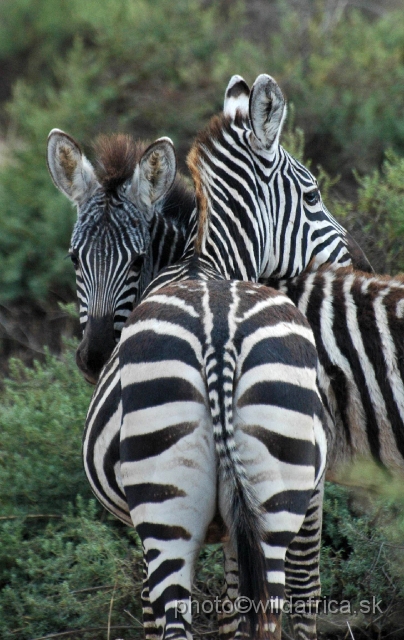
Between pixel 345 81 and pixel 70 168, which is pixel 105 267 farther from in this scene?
pixel 345 81

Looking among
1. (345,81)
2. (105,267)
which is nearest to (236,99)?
(105,267)

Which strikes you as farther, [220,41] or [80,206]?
[220,41]

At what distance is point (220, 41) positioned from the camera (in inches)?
448

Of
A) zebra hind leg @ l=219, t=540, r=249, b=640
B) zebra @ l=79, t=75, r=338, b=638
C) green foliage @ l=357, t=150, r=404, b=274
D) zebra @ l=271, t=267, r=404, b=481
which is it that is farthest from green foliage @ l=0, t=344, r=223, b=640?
green foliage @ l=357, t=150, r=404, b=274

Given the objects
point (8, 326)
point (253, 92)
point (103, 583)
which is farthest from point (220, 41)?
point (103, 583)

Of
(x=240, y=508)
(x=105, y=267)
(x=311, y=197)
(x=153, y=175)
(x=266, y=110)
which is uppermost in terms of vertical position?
(x=266, y=110)

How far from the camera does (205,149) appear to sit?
453 centimetres

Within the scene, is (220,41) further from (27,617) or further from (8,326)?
(27,617)

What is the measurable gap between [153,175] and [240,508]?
2.19 m

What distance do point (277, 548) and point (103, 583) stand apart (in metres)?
2.30

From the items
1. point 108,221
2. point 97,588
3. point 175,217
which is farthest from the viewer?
point 97,588

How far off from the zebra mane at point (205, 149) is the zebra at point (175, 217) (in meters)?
0.01

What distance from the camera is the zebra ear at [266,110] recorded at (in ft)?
14.4

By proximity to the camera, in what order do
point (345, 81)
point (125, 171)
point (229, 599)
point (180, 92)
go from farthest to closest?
point (180, 92) < point (345, 81) < point (125, 171) < point (229, 599)
